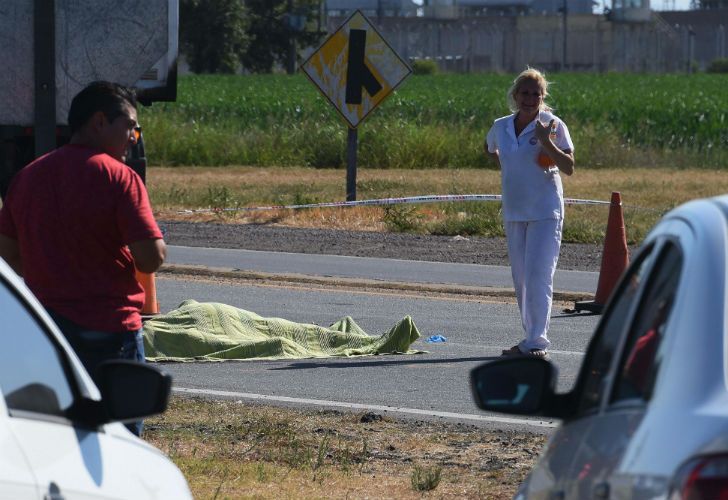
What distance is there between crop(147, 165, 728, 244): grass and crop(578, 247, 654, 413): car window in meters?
15.2

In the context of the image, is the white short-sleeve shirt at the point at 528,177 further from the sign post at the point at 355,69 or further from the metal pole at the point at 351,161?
the metal pole at the point at 351,161

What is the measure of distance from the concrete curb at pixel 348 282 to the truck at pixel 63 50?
10.9ft

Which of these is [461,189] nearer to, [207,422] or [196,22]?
[207,422]

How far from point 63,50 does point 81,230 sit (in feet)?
18.2

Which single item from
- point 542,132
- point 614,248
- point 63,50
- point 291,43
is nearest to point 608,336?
point 542,132

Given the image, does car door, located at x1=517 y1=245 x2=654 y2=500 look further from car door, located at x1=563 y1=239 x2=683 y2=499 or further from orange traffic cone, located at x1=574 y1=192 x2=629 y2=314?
orange traffic cone, located at x1=574 y1=192 x2=629 y2=314

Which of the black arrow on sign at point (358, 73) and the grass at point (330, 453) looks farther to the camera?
the black arrow on sign at point (358, 73)

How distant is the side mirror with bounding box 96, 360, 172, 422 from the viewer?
3887 millimetres

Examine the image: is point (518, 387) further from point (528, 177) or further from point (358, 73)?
point (358, 73)

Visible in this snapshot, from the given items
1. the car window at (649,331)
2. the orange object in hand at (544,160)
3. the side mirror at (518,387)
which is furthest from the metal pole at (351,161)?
the car window at (649,331)

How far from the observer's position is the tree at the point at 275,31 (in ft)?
344

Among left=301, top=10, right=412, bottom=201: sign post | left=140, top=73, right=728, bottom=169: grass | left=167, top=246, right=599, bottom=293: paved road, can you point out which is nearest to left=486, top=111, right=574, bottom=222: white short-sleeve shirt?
left=167, top=246, right=599, bottom=293: paved road

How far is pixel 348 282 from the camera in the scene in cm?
1521

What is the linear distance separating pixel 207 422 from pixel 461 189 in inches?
753
